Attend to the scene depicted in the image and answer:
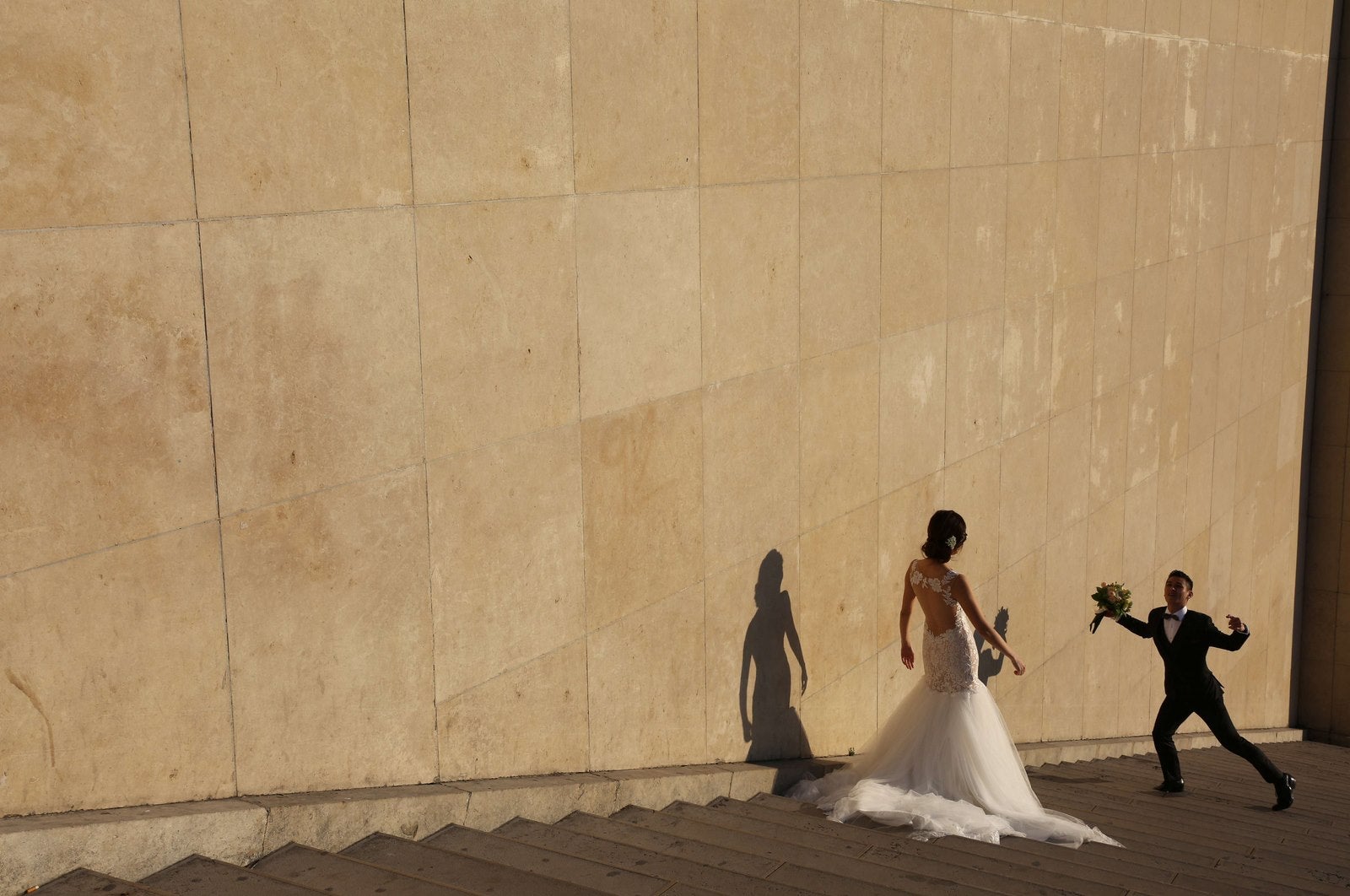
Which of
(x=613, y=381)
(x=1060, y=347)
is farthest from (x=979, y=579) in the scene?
(x=613, y=381)

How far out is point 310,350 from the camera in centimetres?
518

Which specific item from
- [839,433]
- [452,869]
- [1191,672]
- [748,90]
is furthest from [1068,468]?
[452,869]

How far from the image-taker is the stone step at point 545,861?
5.07m

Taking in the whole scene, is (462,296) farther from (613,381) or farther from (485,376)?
(613,381)

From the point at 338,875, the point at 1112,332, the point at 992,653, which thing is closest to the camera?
the point at 338,875

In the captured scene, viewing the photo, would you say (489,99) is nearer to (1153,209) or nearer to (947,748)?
(947,748)

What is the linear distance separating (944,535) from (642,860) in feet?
10.2

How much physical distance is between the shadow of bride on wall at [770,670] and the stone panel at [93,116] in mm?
4359

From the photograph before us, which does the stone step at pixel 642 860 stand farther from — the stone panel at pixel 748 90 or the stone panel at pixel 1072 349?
the stone panel at pixel 1072 349

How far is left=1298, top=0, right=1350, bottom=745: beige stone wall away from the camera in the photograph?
18234 mm

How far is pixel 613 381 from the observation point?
264 inches

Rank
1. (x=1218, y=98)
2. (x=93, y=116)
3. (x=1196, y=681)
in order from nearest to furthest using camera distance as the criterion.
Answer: (x=93, y=116)
(x=1196, y=681)
(x=1218, y=98)

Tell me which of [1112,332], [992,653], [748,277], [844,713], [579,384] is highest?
[748,277]

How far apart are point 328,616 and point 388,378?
97 centimetres
